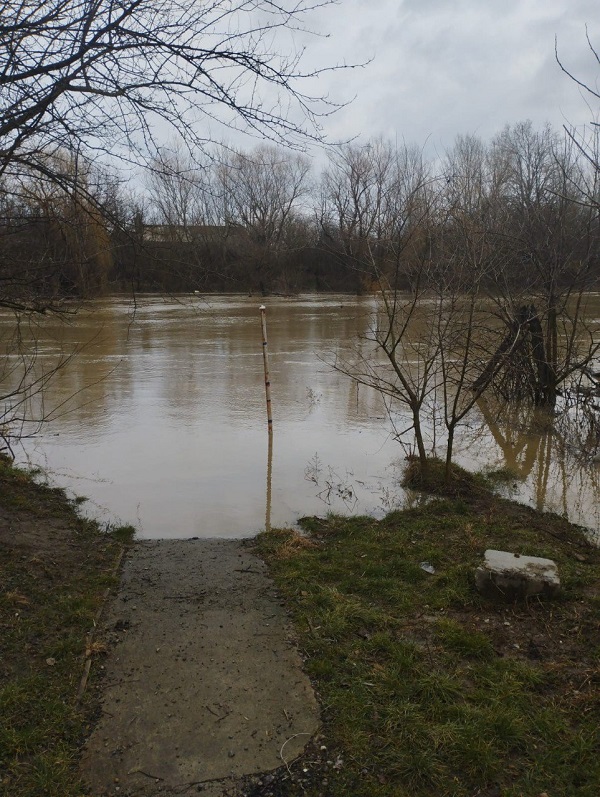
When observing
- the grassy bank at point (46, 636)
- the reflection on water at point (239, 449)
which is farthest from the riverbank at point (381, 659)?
the reflection on water at point (239, 449)

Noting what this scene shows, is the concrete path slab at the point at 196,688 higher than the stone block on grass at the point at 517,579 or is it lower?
lower

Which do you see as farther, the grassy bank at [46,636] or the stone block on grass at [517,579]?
the stone block on grass at [517,579]

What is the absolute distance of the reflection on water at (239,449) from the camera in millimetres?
6949

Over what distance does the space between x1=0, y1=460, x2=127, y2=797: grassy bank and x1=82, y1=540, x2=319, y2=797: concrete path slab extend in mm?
129

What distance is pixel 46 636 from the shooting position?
397 cm

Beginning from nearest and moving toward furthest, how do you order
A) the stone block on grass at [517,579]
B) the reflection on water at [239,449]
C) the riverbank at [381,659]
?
the riverbank at [381,659], the stone block on grass at [517,579], the reflection on water at [239,449]

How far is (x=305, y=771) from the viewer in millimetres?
2910

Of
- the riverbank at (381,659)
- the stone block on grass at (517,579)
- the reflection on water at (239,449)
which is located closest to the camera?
the riverbank at (381,659)

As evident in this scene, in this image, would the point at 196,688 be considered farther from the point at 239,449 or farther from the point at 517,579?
the point at 239,449

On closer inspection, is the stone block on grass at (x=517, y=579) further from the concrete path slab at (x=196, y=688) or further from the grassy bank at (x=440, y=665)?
the concrete path slab at (x=196, y=688)

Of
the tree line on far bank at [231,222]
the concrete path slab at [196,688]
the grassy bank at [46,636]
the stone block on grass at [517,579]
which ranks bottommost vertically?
the concrete path slab at [196,688]

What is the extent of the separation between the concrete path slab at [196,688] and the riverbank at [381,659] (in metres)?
0.05

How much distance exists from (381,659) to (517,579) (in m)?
1.18

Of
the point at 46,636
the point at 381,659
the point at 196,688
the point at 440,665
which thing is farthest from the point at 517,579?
the point at 46,636
